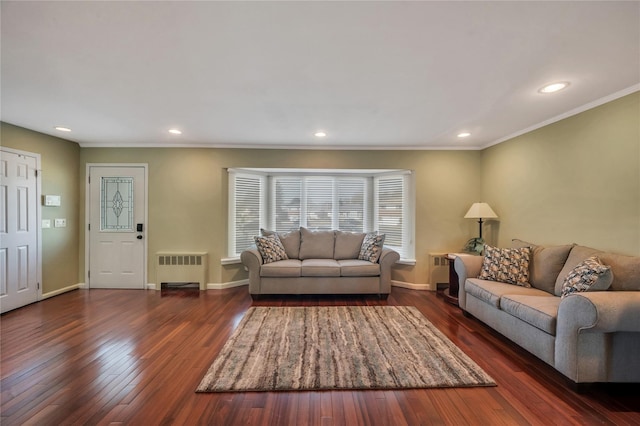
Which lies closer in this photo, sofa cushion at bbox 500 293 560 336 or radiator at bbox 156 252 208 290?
sofa cushion at bbox 500 293 560 336

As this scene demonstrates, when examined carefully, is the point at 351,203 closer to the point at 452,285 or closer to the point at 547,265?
the point at 452,285

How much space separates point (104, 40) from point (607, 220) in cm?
457

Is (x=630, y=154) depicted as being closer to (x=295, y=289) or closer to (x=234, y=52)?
(x=234, y=52)

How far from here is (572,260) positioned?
8.79ft

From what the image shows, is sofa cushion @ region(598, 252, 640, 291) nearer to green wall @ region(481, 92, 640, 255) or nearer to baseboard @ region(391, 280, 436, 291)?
green wall @ region(481, 92, 640, 255)

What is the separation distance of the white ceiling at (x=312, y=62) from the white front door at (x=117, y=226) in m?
1.24

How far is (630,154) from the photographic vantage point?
8.08 ft

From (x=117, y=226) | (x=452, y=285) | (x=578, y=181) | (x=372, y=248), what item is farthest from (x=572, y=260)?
(x=117, y=226)

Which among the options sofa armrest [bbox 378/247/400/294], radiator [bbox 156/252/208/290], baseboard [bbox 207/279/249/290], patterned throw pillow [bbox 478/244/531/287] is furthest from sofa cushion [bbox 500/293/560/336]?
radiator [bbox 156/252/208/290]

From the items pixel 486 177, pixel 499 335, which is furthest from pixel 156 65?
pixel 486 177

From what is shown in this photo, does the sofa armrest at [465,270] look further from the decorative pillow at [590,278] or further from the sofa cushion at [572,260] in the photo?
the decorative pillow at [590,278]

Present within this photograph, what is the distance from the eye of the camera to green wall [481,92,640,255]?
248cm

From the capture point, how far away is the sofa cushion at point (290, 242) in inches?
184

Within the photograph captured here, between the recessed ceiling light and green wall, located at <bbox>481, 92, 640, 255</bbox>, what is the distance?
69 cm
